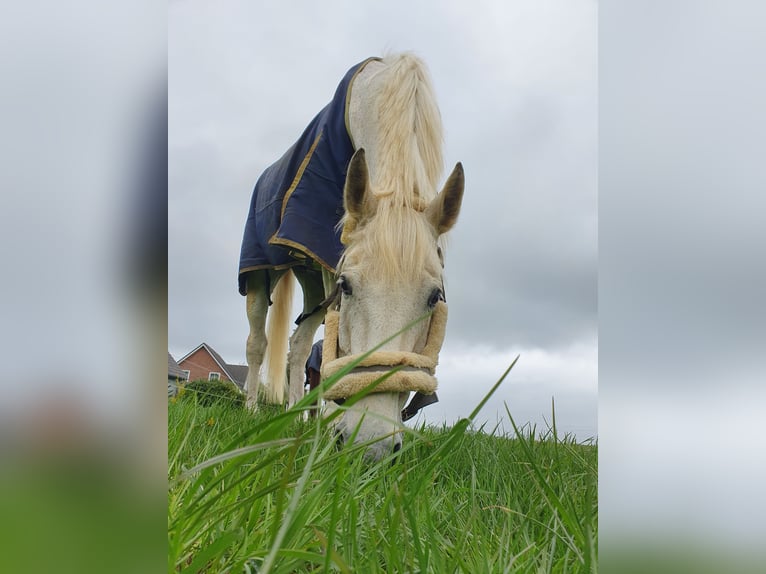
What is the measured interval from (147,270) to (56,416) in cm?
8

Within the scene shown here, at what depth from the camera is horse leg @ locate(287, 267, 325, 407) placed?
277cm

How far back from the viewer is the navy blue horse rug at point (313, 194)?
2105 millimetres

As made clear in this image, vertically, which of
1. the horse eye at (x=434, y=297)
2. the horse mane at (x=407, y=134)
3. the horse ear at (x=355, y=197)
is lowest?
the horse eye at (x=434, y=297)

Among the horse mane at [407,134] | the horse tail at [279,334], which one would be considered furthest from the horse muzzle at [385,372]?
the horse tail at [279,334]

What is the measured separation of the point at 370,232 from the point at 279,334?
1.83m

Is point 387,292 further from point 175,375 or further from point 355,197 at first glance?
point 175,375

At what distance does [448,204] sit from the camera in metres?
1.68

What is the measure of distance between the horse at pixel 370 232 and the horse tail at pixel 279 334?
0.17m

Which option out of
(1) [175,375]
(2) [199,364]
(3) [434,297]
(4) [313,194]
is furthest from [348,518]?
(4) [313,194]

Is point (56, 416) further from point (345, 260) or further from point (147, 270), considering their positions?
point (345, 260)

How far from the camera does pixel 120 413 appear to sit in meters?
0.25

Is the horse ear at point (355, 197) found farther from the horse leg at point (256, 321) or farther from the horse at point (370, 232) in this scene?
the horse leg at point (256, 321)

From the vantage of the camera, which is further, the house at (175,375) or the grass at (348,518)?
the house at (175,375)

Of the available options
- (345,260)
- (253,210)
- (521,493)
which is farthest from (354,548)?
(253,210)
